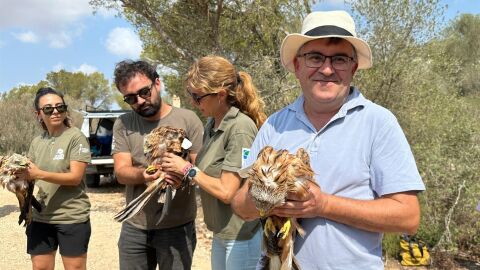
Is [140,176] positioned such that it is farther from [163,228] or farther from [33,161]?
[33,161]

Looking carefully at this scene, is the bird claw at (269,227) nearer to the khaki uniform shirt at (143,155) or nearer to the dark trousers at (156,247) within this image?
the khaki uniform shirt at (143,155)

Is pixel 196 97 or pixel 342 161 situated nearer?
pixel 342 161

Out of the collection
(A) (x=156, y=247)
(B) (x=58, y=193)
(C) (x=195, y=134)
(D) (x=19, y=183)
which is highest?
(C) (x=195, y=134)

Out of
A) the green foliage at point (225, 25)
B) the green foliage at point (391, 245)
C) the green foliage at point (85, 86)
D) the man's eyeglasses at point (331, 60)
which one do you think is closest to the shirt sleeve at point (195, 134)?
the man's eyeglasses at point (331, 60)

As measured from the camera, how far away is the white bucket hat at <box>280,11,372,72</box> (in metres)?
2.02

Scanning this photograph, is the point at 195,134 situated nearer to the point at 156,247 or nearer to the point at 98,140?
the point at 156,247

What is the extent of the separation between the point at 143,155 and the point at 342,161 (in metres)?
1.92

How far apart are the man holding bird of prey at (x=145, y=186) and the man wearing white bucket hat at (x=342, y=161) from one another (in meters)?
1.37

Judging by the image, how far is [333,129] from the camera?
80.7 inches

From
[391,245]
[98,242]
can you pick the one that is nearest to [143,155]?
[391,245]

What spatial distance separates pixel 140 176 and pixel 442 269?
17.8ft

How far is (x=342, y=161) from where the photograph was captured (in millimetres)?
1966

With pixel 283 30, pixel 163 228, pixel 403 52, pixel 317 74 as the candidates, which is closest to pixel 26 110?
pixel 283 30

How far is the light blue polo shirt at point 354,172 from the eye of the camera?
1.90m
